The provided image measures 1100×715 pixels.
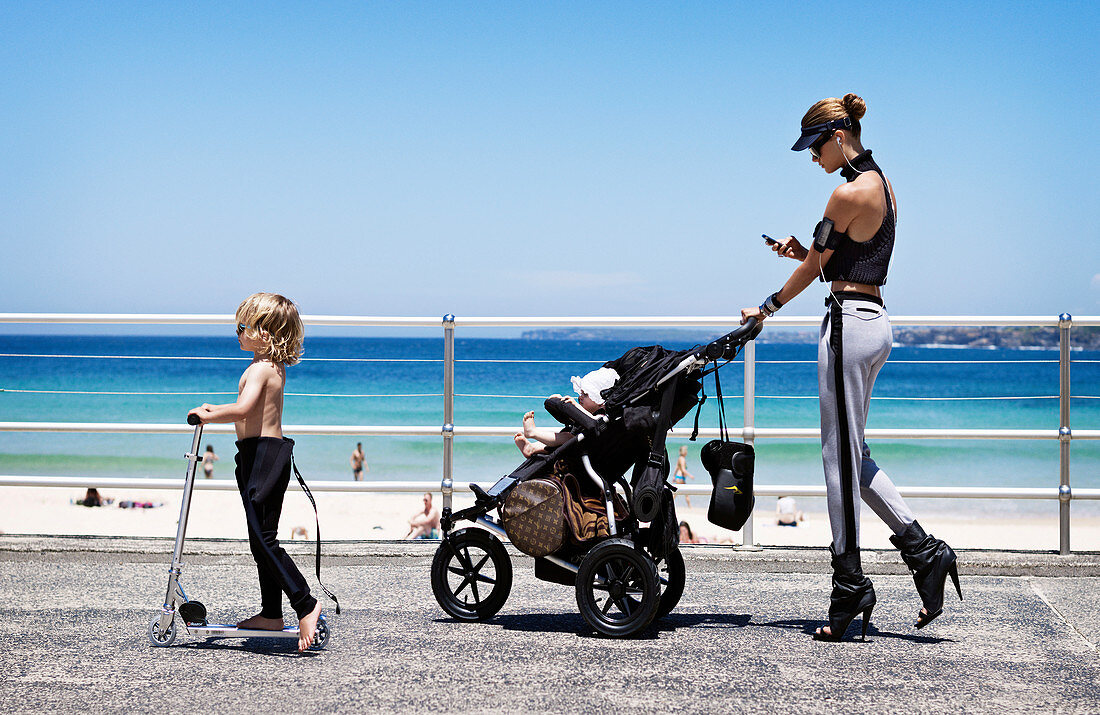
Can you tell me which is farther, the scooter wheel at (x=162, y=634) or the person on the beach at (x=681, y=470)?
the person on the beach at (x=681, y=470)

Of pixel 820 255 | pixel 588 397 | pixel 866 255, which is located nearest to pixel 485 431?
pixel 588 397

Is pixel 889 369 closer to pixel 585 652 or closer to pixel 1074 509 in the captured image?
pixel 1074 509

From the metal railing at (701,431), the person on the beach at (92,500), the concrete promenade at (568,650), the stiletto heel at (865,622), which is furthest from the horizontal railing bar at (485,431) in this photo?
the person on the beach at (92,500)

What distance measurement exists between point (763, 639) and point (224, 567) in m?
2.85

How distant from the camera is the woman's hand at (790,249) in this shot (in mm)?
4203

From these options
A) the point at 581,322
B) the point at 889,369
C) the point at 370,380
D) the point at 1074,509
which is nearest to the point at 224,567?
the point at 581,322

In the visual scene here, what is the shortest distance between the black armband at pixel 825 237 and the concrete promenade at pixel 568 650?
4.90ft

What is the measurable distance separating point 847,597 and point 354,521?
1304 centimetres

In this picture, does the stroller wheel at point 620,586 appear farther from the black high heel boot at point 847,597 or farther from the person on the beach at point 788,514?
the person on the beach at point 788,514

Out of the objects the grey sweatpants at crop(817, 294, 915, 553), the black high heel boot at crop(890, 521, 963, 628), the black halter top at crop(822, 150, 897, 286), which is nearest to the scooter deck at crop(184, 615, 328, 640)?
the grey sweatpants at crop(817, 294, 915, 553)

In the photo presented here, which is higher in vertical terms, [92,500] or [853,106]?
[853,106]

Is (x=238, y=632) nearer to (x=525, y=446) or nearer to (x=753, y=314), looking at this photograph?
(x=525, y=446)

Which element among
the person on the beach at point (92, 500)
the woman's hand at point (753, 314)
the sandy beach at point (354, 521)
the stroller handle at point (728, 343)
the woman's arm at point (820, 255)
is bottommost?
the sandy beach at point (354, 521)

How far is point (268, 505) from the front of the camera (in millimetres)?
3648
